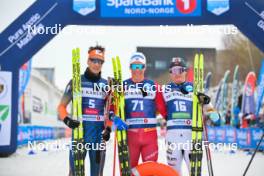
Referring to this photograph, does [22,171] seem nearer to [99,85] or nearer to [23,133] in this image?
[99,85]

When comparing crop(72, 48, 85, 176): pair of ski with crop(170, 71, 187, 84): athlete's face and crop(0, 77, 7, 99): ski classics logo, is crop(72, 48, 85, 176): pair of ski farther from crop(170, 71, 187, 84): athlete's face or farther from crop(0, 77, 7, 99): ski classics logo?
crop(0, 77, 7, 99): ski classics logo

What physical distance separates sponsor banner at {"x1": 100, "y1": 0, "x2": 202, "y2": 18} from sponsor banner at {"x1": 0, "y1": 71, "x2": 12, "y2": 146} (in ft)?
10.7

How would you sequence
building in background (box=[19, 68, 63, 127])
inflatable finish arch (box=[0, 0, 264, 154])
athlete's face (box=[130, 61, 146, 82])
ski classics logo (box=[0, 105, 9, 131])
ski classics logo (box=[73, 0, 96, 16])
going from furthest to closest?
building in background (box=[19, 68, 63, 127]) → ski classics logo (box=[0, 105, 9, 131]) → ski classics logo (box=[73, 0, 96, 16]) → inflatable finish arch (box=[0, 0, 264, 154]) → athlete's face (box=[130, 61, 146, 82])

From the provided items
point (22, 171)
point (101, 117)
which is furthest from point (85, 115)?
point (22, 171)

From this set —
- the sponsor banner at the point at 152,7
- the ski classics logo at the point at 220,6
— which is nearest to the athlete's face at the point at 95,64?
the sponsor banner at the point at 152,7

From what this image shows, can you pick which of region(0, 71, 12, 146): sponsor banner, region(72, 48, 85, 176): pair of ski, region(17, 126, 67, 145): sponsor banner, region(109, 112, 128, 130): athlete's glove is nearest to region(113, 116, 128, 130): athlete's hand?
region(109, 112, 128, 130): athlete's glove

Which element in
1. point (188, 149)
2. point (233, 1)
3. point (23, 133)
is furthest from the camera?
point (23, 133)

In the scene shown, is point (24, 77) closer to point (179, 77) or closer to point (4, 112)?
point (4, 112)

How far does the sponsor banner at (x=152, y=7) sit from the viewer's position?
904 cm

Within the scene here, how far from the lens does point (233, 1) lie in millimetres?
8984

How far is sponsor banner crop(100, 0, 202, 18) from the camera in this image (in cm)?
904

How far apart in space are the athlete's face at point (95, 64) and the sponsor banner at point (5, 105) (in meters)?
5.55

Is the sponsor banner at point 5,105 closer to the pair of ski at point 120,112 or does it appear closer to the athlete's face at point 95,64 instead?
the athlete's face at point 95,64

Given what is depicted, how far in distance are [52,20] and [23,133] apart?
27.5 ft
